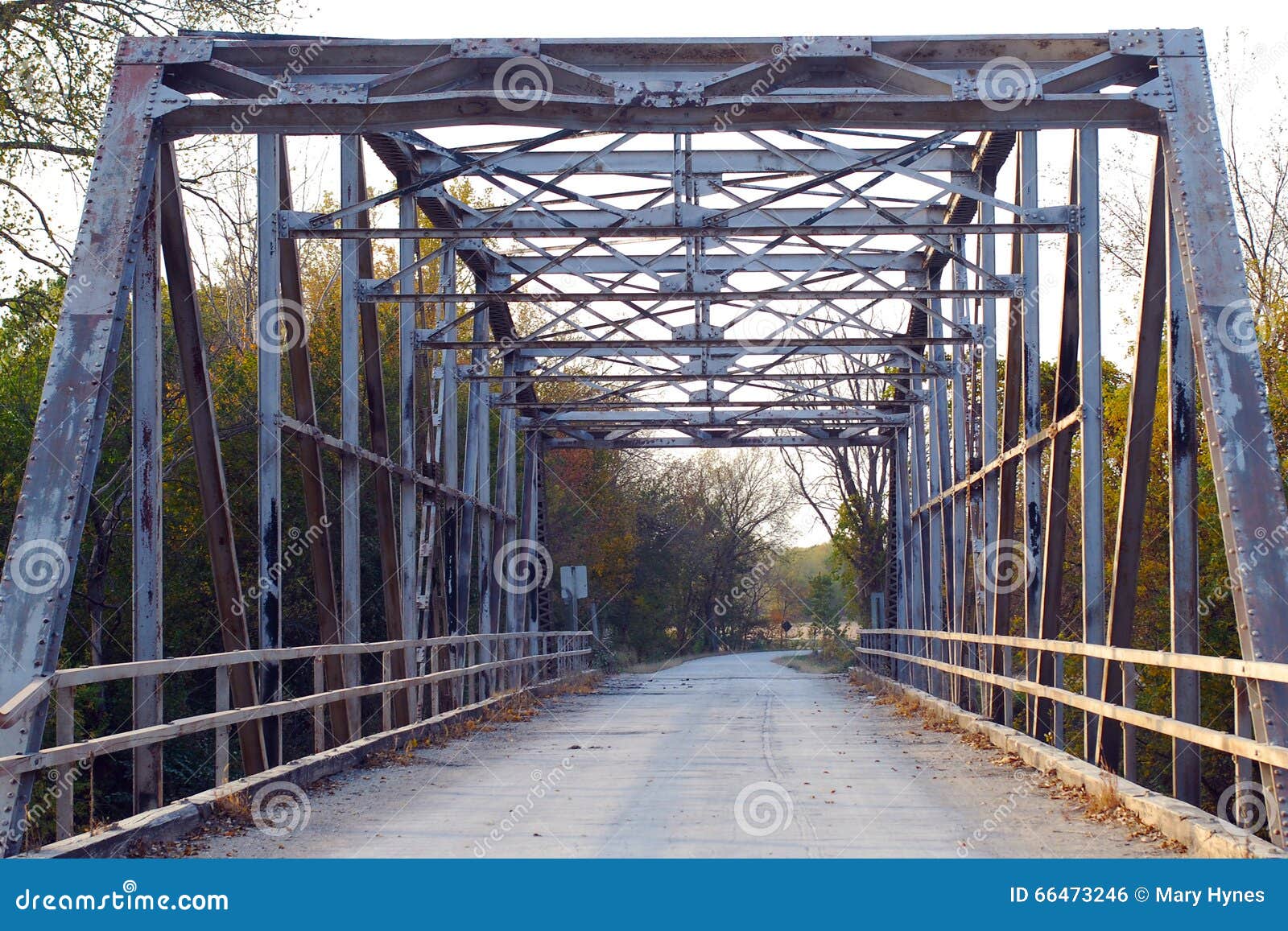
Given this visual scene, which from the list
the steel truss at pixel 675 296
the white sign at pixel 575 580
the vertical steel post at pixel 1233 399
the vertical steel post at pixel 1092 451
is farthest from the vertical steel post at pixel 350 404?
the white sign at pixel 575 580

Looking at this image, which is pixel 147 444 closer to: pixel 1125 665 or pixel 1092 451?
pixel 1125 665

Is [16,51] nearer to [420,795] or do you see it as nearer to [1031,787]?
[420,795]

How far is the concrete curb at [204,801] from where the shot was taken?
22.6ft

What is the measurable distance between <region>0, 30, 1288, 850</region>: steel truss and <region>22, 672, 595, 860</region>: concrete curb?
0.88 ft

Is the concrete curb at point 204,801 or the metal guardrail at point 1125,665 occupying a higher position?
the metal guardrail at point 1125,665

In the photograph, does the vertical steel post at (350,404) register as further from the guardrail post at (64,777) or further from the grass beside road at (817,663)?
the grass beside road at (817,663)

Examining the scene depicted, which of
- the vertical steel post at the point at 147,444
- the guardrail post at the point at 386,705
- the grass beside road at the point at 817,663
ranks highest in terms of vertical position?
the vertical steel post at the point at 147,444

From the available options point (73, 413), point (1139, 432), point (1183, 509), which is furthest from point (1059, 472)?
point (73, 413)

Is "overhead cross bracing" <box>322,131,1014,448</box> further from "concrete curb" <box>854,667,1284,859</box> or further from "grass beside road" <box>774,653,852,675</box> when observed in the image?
"grass beside road" <box>774,653,852,675</box>

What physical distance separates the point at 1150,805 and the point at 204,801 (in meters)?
5.40

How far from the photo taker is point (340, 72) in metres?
9.77

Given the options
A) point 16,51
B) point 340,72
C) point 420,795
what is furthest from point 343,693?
point 16,51

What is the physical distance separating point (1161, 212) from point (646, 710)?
13.6m

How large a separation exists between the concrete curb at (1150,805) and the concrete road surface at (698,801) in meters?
0.19
